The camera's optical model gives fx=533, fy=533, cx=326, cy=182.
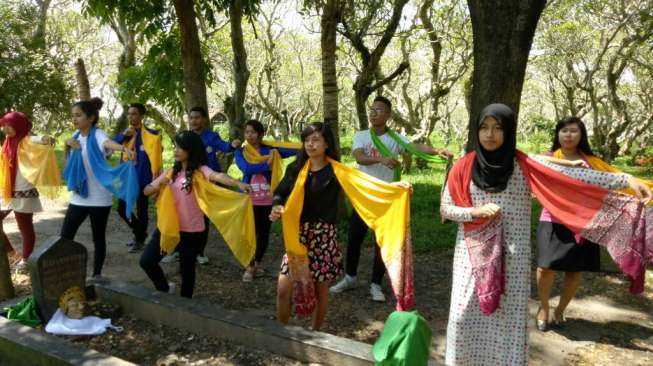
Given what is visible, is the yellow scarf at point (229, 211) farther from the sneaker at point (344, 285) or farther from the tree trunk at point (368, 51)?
the tree trunk at point (368, 51)

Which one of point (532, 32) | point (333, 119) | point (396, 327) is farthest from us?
point (333, 119)

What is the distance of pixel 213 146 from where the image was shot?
6.05 meters

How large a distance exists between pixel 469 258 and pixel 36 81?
13448 mm

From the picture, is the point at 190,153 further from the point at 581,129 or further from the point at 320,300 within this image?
the point at 581,129

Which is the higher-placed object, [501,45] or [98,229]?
[501,45]

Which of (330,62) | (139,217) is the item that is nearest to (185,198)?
(139,217)

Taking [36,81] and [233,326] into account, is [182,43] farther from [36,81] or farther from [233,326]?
[36,81]

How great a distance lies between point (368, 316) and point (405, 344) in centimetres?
285

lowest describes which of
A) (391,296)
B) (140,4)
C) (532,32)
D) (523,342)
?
(391,296)

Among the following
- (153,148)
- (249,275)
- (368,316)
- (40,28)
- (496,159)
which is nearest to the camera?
(496,159)

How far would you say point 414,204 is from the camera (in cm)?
1085

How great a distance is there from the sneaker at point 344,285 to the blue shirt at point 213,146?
6.13 ft

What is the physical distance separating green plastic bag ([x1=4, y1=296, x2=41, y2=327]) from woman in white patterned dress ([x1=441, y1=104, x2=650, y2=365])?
318 centimetres

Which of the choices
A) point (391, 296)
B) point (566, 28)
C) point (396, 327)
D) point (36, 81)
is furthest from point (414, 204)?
point (566, 28)
